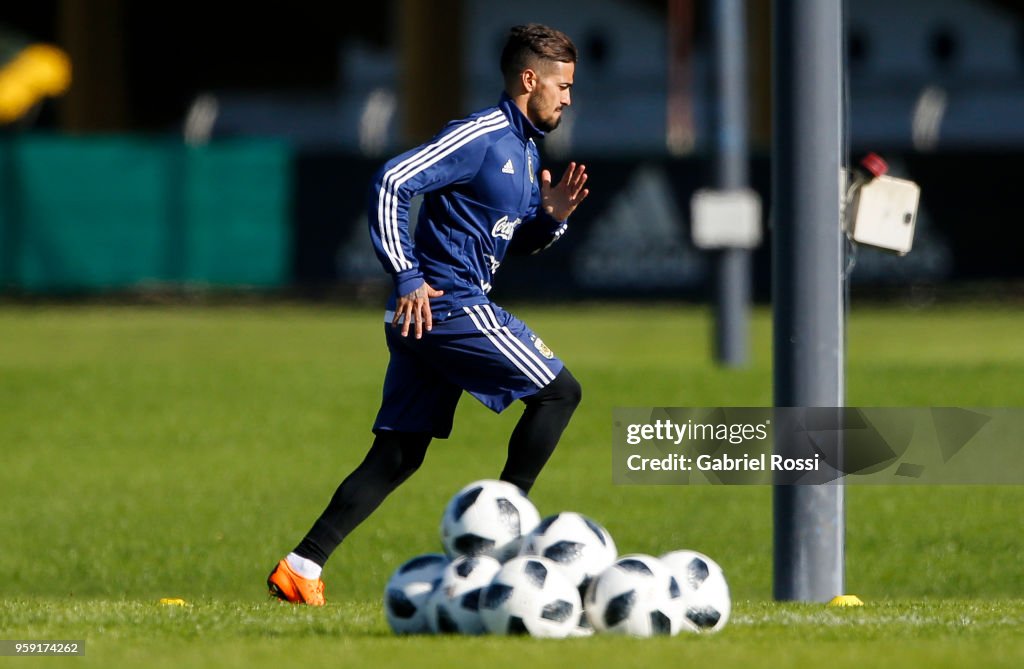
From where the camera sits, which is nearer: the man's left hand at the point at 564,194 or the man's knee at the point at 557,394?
the man's knee at the point at 557,394

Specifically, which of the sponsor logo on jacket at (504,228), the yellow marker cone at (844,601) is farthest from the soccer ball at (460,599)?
the yellow marker cone at (844,601)

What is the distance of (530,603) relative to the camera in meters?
5.70

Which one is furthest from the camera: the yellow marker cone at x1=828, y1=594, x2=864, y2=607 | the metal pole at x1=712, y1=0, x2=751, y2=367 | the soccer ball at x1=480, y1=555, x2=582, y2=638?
the metal pole at x1=712, y1=0, x2=751, y2=367

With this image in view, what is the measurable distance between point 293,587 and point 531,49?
2.34 m

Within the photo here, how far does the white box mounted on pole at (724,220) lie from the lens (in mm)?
18531

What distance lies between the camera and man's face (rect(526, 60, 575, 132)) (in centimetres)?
715

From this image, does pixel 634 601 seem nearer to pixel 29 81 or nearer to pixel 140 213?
pixel 140 213

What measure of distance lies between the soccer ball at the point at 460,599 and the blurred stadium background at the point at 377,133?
13.1 metres

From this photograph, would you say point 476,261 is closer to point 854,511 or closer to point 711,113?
point 854,511

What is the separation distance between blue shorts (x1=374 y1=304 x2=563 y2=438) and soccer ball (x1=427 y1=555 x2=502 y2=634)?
110 centimetres

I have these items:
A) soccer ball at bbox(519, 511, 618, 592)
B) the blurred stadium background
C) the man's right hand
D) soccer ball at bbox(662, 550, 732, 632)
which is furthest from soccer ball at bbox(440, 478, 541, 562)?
the blurred stadium background

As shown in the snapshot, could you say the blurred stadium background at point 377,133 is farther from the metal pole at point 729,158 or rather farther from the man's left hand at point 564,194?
the man's left hand at point 564,194

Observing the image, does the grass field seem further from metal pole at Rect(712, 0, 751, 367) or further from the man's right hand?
the man's right hand

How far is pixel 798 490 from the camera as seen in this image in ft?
25.0
